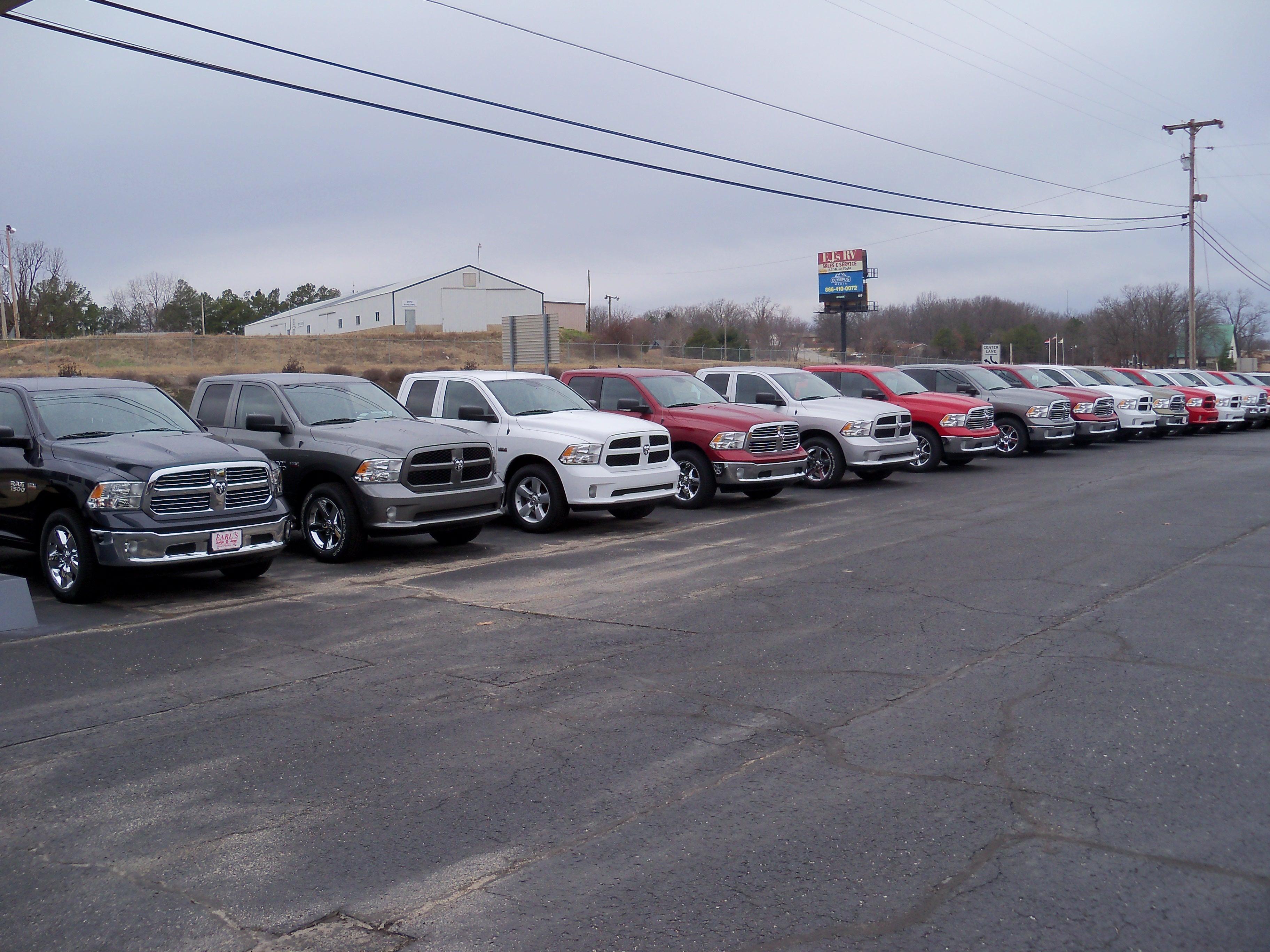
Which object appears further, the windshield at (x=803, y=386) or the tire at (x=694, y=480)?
the windshield at (x=803, y=386)

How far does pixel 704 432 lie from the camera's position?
15.6m

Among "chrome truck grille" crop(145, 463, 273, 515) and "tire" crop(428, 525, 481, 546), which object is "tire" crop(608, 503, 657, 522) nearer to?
"tire" crop(428, 525, 481, 546)

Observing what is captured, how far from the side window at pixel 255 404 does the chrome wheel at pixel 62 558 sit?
2.94 metres

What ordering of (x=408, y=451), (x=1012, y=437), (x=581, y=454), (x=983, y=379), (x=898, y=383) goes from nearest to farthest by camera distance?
(x=408, y=451)
(x=581, y=454)
(x=898, y=383)
(x=1012, y=437)
(x=983, y=379)

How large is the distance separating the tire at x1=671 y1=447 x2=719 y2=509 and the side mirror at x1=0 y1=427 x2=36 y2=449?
8.52m

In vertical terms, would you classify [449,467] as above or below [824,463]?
above

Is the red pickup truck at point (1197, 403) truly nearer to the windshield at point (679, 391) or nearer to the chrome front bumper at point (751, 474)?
the windshield at point (679, 391)

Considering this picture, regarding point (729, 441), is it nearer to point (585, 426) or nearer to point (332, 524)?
point (585, 426)

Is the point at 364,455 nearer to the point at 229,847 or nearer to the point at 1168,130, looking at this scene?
the point at 229,847

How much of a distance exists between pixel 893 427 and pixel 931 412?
2.43 meters

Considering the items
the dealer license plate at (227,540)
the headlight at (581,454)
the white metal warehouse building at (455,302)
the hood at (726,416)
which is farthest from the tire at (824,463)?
the white metal warehouse building at (455,302)

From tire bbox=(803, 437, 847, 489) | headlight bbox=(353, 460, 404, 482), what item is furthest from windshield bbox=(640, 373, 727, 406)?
headlight bbox=(353, 460, 404, 482)

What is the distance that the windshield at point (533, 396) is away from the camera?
46.8ft

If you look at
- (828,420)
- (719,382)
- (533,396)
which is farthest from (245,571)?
(828,420)
